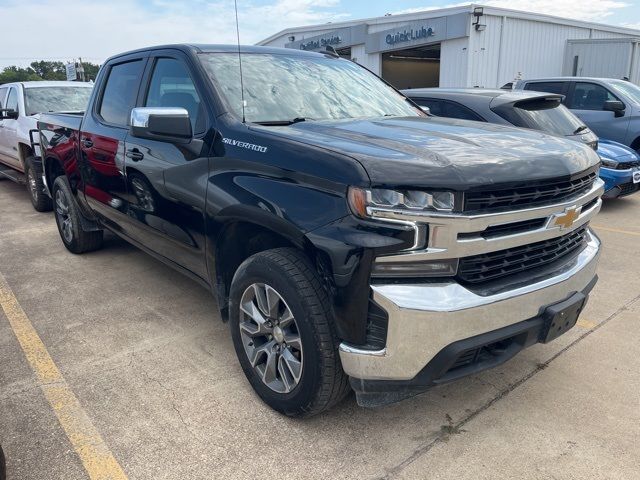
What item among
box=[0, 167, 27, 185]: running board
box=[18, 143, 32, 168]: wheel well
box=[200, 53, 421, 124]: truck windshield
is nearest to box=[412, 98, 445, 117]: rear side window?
box=[200, 53, 421, 124]: truck windshield

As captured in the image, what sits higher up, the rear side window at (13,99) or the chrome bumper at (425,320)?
the rear side window at (13,99)

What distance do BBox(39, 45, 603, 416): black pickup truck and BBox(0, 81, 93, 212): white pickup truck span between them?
15.6 feet

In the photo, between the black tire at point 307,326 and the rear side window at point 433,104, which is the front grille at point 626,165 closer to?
the rear side window at point 433,104

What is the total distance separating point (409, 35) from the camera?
21234 millimetres

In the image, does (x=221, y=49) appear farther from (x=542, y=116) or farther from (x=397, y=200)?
(x=542, y=116)

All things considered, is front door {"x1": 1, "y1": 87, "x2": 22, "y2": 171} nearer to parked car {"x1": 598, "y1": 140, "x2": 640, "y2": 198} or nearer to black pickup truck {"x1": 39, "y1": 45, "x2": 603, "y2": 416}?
black pickup truck {"x1": 39, "y1": 45, "x2": 603, "y2": 416}

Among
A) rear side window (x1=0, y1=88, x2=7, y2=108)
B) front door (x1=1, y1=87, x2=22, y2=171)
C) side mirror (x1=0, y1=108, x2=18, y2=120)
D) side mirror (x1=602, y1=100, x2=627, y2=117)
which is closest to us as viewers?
side mirror (x1=0, y1=108, x2=18, y2=120)

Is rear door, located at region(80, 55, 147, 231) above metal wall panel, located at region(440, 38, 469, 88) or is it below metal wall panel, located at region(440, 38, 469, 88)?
below

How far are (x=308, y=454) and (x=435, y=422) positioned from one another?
2.27 ft

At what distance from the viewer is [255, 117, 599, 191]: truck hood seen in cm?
216

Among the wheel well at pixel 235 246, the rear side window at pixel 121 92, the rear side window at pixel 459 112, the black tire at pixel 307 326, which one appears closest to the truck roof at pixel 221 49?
the rear side window at pixel 121 92

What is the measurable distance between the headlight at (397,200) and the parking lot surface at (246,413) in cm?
118

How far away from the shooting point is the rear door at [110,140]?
13.1 feet

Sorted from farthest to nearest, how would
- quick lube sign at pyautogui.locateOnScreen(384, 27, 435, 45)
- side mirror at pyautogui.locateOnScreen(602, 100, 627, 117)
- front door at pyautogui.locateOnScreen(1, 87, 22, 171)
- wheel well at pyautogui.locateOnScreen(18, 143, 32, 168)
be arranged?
quick lube sign at pyautogui.locateOnScreen(384, 27, 435, 45) → side mirror at pyautogui.locateOnScreen(602, 100, 627, 117) → front door at pyautogui.locateOnScreen(1, 87, 22, 171) → wheel well at pyautogui.locateOnScreen(18, 143, 32, 168)
